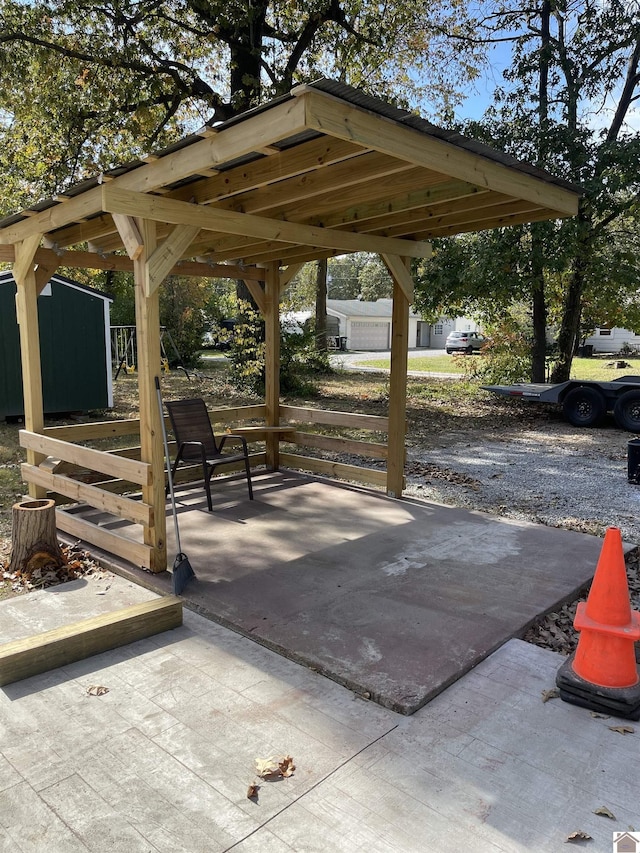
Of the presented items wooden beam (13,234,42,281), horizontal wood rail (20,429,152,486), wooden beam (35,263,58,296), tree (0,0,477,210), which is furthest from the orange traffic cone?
tree (0,0,477,210)

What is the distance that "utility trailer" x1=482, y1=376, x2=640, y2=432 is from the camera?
32.7ft

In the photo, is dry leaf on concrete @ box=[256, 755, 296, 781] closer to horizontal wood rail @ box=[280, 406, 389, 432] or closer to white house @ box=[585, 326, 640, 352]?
horizontal wood rail @ box=[280, 406, 389, 432]

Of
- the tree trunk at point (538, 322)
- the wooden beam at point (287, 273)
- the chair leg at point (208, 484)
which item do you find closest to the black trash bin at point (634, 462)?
the wooden beam at point (287, 273)

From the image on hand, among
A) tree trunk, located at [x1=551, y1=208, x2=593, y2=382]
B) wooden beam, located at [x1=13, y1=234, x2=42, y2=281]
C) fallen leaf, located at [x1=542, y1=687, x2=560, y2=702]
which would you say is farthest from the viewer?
tree trunk, located at [x1=551, y1=208, x2=593, y2=382]

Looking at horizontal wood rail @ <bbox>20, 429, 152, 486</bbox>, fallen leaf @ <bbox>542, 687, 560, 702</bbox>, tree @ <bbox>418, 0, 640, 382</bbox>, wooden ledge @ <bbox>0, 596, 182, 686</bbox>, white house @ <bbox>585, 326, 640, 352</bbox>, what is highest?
tree @ <bbox>418, 0, 640, 382</bbox>

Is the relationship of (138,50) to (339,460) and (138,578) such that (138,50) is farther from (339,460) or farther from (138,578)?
(138,578)

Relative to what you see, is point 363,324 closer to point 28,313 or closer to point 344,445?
point 344,445

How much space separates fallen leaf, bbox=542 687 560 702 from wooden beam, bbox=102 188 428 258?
317 cm

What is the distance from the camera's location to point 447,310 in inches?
509

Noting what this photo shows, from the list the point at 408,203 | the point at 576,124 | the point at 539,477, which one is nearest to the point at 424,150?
the point at 408,203

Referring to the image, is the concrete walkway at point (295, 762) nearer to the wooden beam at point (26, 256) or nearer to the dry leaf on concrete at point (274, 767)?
the dry leaf on concrete at point (274, 767)

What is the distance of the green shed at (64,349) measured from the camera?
957 cm

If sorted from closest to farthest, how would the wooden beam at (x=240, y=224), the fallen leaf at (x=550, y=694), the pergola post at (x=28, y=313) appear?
the fallen leaf at (x=550, y=694)
the wooden beam at (x=240, y=224)
the pergola post at (x=28, y=313)

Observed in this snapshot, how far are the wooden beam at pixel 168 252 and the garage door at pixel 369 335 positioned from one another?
35808 mm
